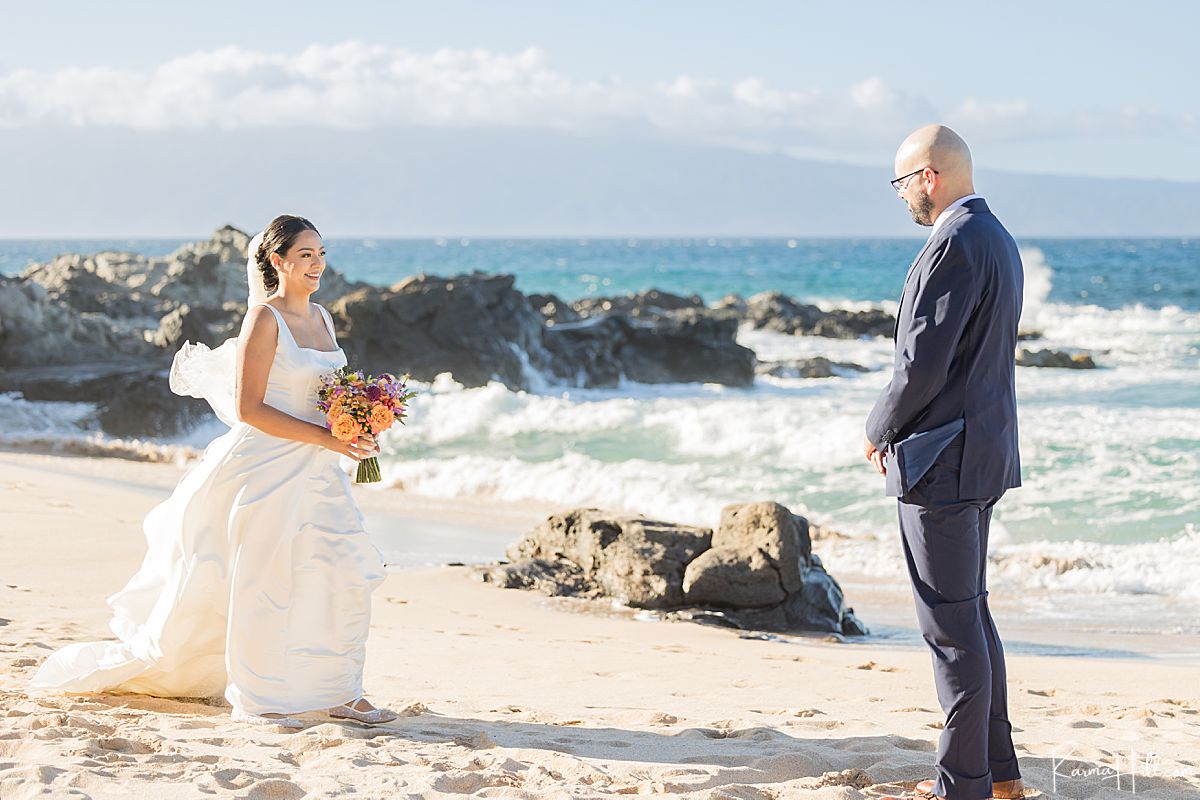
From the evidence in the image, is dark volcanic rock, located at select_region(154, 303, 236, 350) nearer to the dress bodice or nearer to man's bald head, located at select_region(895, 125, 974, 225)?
the dress bodice

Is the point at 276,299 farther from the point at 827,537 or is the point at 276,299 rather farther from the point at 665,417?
the point at 665,417

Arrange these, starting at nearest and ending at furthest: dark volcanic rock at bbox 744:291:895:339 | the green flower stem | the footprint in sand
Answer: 1. the footprint in sand
2. the green flower stem
3. dark volcanic rock at bbox 744:291:895:339

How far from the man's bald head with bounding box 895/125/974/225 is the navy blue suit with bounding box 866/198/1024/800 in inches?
3.2

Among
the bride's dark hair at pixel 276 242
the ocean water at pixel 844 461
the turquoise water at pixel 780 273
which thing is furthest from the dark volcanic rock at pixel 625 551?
the turquoise water at pixel 780 273

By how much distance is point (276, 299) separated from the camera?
4.90 metres

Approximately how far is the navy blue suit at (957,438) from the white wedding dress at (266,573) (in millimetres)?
2060

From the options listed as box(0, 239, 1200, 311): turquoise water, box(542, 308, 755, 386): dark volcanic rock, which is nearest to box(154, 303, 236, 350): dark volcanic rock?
box(542, 308, 755, 386): dark volcanic rock

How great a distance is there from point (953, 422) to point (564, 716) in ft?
7.22

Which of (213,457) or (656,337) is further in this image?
(656,337)

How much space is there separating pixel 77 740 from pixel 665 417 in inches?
520

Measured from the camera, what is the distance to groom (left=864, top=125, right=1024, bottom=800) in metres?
3.73

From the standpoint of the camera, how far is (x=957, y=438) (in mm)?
3770

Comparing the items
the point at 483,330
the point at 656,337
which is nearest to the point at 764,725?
the point at 483,330

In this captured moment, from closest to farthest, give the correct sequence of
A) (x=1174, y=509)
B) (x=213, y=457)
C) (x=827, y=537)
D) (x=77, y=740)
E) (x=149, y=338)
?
1. (x=77, y=740)
2. (x=213, y=457)
3. (x=827, y=537)
4. (x=1174, y=509)
5. (x=149, y=338)
